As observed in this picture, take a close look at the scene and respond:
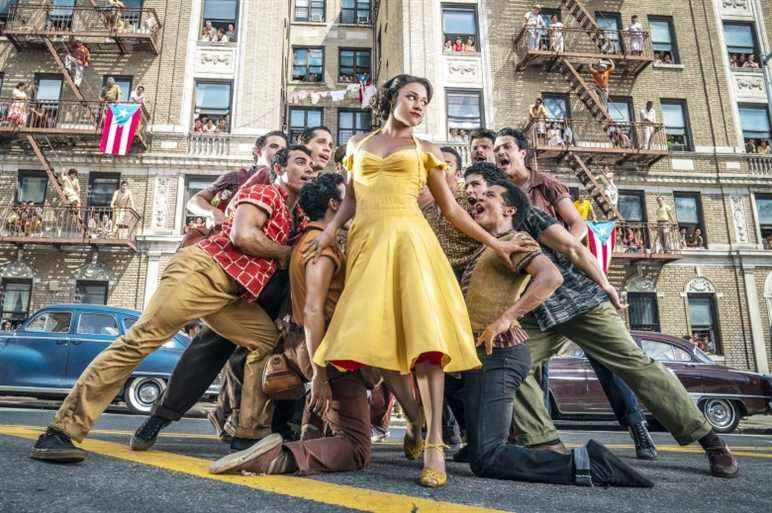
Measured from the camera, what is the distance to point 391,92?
10.7 feet

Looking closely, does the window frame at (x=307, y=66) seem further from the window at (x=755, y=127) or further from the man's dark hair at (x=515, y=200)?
the man's dark hair at (x=515, y=200)

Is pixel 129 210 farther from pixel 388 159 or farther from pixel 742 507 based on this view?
pixel 742 507

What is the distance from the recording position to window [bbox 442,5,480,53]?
2016cm

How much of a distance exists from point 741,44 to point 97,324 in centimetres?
2418

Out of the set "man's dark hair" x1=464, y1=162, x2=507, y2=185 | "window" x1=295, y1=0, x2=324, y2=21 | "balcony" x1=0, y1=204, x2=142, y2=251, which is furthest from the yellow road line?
"window" x1=295, y1=0, x2=324, y2=21

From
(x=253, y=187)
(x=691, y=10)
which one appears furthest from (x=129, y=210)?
(x=691, y=10)

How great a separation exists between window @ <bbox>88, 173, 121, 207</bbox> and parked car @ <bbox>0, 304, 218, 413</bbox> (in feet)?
30.2

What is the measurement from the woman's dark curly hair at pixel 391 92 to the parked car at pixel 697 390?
22.3 feet

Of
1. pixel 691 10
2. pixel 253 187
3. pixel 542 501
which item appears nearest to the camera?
pixel 542 501

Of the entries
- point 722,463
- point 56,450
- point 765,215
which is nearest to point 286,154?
point 56,450

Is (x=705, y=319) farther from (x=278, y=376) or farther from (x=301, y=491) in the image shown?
(x=301, y=491)

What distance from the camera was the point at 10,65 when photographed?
18562 millimetres

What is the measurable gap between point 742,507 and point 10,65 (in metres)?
23.2

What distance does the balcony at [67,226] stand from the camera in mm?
16281
